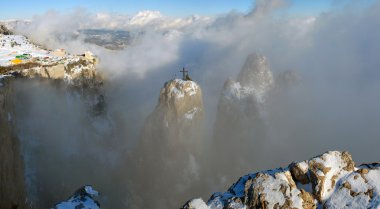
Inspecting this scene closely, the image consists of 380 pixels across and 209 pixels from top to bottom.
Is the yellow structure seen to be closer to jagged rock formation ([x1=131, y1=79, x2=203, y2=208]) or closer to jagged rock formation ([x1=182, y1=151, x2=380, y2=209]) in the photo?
jagged rock formation ([x1=131, y1=79, x2=203, y2=208])

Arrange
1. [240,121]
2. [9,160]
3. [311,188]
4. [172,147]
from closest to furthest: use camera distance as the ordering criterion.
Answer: [311,188] < [9,160] < [172,147] < [240,121]

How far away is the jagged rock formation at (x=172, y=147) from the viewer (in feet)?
300

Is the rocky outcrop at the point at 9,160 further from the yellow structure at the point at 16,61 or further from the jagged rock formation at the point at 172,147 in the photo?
the jagged rock formation at the point at 172,147

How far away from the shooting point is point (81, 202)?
3800cm

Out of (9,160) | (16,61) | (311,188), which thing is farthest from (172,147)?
(311,188)

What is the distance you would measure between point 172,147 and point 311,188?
213 ft

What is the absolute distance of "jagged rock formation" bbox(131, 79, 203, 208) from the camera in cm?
9138

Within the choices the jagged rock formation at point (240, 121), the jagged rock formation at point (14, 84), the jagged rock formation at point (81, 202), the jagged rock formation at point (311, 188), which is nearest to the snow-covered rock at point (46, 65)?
the jagged rock formation at point (14, 84)

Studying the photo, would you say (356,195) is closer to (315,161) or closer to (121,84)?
(315,161)

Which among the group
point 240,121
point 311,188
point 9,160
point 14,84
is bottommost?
point 240,121

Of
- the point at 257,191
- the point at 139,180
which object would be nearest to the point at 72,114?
the point at 139,180

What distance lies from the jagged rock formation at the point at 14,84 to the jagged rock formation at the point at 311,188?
32408mm

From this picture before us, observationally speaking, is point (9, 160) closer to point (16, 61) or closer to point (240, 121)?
point (16, 61)

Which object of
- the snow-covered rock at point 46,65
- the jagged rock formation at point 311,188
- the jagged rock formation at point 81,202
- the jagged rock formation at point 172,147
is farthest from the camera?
the jagged rock formation at point 172,147
